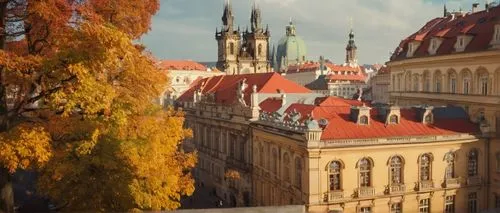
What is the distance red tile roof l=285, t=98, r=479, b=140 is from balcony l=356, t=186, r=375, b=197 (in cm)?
361

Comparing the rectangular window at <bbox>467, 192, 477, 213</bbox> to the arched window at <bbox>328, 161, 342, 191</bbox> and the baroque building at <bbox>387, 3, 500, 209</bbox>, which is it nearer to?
the baroque building at <bbox>387, 3, 500, 209</bbox>

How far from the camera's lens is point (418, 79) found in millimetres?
51781

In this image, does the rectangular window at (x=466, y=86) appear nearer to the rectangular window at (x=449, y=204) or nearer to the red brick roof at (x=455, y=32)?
the red brick roof at (x=455, y=32)

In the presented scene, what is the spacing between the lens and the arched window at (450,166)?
37969mm

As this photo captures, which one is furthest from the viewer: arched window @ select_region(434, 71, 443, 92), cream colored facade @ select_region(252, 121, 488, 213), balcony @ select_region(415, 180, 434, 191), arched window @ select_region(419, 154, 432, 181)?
arched window @ select_region(434, 71, 443, 92)

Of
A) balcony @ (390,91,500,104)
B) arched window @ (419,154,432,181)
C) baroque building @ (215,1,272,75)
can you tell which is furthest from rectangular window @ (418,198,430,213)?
baroque building @ (215,1,272,75)

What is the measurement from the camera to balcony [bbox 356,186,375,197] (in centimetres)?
3486

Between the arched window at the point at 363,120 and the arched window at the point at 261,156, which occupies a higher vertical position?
the arched window at the point at 363,120

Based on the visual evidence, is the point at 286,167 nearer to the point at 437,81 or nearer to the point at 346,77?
the point at 437,81

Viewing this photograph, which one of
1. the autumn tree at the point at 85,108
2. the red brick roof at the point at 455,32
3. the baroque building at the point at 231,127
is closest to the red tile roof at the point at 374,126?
the red brick roof at the point at 455,32

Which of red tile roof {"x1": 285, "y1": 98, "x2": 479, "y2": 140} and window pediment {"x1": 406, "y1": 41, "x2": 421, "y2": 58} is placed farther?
window pediment {"x1": 406, "y1": 41, "x2": 421, "y2": 58}

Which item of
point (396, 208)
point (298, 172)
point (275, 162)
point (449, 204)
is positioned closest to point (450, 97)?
point (449, 204)

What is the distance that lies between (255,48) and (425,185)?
80562 millimetres

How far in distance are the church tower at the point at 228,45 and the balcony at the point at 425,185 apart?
260 feet
